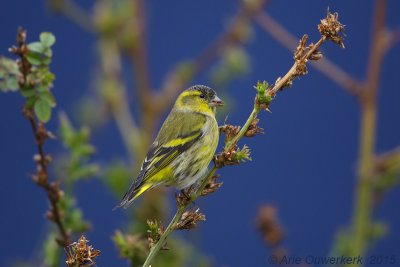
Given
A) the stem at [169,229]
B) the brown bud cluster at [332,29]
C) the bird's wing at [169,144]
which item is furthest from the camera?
the bird's wing at [169,144]

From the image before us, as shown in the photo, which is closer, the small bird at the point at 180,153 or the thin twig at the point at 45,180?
the thin twig at the point at 45,180

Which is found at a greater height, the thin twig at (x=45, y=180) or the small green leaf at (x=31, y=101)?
the small green leaf at (x=31, y=101)

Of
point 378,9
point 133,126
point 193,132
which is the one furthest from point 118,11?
point 378,9

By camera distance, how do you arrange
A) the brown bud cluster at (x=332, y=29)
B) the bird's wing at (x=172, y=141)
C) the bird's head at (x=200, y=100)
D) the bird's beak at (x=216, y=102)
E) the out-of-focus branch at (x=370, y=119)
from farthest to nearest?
the bird's head at (x=200, y=100)
the bird's beak at (x=216, y=102)
the bird's wing at (x=172, y=141)
the out-of-focus branch at (x=370, y=119)
the brown bud cluster at (x=332, y=29)

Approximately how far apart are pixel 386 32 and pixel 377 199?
914mm

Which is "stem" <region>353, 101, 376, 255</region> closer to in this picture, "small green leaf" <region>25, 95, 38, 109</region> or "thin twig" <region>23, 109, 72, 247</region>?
"thin twig" <region>23, 109, 72, 247</region>

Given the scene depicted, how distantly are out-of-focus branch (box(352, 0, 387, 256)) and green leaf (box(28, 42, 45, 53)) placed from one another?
171 centimetres

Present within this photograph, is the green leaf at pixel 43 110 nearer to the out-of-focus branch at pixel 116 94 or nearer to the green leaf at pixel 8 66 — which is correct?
the green leaf at pixel 8 66

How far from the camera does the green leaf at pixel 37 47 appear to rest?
165 cm

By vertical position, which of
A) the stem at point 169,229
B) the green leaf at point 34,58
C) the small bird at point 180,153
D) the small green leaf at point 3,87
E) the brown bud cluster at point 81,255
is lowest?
the brown bud cluster at point 81,255

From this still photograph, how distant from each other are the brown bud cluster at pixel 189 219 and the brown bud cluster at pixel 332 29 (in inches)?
27.4

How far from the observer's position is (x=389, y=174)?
101 inches

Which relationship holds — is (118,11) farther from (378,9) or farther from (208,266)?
(208,266)

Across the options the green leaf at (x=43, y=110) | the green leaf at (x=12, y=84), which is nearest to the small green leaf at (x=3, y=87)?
the green leaf at (x=12, y=84)
